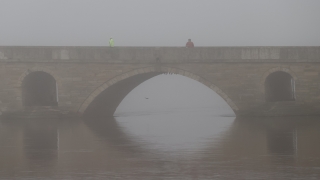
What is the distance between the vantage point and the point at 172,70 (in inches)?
903

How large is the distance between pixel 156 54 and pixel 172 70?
0.88m

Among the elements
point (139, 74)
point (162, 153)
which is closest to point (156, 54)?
point (139, 74)

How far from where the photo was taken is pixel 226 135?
15.3m

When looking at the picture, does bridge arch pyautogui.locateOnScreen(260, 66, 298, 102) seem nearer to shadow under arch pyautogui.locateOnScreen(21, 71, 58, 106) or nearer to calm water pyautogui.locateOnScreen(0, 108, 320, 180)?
calm water pyautogui.locateOnScreen(0, 108, 320, 180)

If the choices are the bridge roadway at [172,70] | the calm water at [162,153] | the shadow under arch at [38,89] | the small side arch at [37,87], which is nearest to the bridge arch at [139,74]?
the bridge roadway at [172,70]

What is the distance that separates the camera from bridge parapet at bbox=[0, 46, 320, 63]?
22578mm

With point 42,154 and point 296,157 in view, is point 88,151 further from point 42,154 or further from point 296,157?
point 296,157

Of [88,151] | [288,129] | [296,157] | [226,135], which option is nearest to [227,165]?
[296,157]

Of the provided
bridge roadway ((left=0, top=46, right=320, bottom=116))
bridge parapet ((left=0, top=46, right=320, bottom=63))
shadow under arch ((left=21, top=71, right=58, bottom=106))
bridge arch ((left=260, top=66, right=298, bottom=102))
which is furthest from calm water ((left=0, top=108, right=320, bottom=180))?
shadow under arch ((left=21, top=71, right=58, bottom=106))

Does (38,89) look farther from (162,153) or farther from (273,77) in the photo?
(162,153)

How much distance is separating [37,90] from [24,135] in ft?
30.2

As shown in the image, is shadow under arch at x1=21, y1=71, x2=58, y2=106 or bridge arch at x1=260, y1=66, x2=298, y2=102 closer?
bridge arch at x1=260, y1=66, x2=298, y2=102

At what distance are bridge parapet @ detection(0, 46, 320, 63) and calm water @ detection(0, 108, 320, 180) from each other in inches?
197

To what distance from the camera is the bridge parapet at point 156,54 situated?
22.6m
